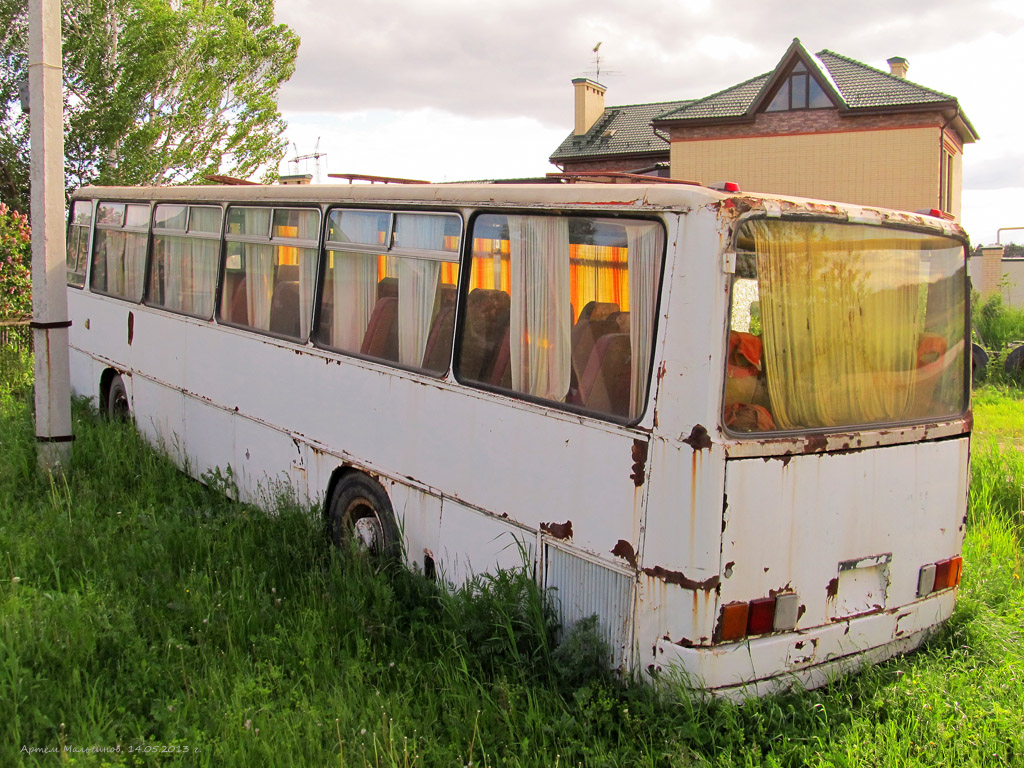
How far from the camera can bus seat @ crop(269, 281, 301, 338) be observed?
263 inches

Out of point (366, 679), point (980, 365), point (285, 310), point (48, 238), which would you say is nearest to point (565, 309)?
point (366, 679)

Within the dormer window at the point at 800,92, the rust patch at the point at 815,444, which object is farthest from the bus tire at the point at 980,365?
the dormer window at the point at 800,92

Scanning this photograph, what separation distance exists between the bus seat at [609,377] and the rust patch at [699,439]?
37cm

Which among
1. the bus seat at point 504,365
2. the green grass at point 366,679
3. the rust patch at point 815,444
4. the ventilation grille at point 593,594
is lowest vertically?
the green grass at point 366,679

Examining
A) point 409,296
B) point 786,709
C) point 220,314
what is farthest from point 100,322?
point 786,709

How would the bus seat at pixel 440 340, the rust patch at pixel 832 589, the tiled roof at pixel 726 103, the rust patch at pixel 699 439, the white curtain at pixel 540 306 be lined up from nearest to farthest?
the rust patch at pixel 699 439, the rust patch at pixel 832 589, the white curtain at pixel 540 306, the bus seat at pixel 440 340, the tiled roof at pixel 726 103

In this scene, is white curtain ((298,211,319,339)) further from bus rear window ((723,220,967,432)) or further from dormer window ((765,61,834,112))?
dormer window ((765,61,834,112))

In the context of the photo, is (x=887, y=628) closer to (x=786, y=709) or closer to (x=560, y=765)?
(x=786, y=709)

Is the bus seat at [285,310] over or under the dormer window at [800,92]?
under

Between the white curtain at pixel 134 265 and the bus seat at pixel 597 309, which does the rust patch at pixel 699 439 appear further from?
the white curtain at pixel 134 265

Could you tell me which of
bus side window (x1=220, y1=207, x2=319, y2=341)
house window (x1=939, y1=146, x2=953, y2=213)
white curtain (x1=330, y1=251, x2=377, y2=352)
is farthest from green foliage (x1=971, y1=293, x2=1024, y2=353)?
white curtain (x1=330, y1=251, x2=377, y2=352)

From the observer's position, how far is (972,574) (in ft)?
17.9

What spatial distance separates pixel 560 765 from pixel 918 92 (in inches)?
1144

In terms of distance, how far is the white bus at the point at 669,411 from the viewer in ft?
12.3
